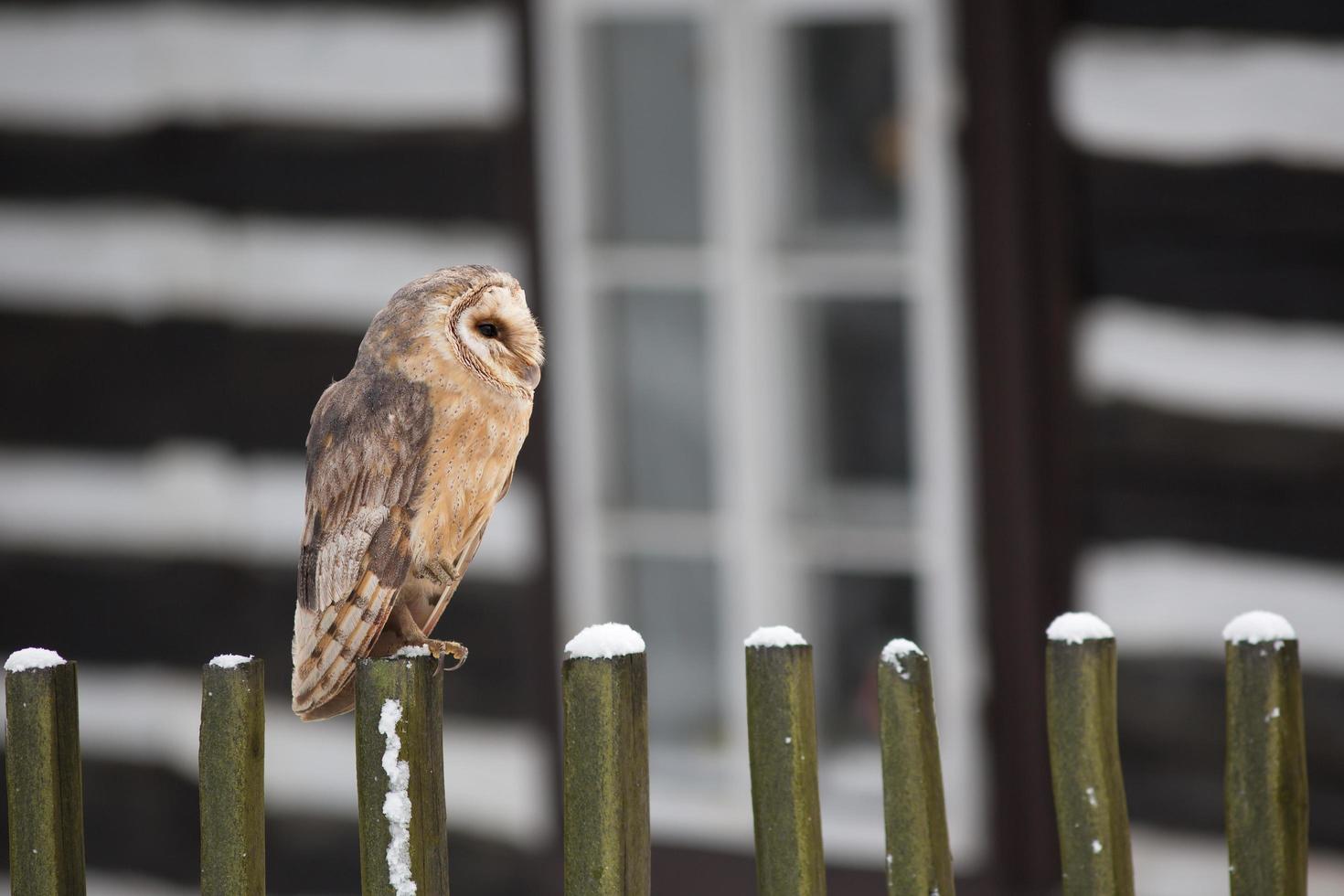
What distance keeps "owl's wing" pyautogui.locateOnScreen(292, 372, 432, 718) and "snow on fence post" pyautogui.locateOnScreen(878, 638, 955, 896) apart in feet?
1.38

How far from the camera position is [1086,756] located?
1383 mm

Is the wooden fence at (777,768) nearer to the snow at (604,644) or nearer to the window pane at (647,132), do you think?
the snow at (604,644)

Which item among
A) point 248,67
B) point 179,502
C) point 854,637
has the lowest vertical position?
point 854,637

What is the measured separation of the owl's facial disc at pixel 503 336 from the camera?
121 centimetres

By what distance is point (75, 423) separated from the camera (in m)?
3.59

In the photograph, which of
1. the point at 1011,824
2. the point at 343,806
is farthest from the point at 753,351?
the point at 343,806

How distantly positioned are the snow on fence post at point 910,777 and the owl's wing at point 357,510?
421 millimetres

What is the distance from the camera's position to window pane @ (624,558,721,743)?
344cm

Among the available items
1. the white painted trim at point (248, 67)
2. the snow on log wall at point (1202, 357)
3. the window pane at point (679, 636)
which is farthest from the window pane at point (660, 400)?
the snow on log wall at point (1202, 357)

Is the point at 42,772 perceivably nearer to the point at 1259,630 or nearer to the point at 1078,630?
the point at 1078,630

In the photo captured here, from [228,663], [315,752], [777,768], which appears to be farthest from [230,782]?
[315,752]

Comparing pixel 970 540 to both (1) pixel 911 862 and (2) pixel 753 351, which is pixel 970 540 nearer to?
(2) pixel 753 351

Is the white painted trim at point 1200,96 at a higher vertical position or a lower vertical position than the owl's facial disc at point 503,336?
higher

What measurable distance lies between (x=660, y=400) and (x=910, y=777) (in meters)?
2.15
